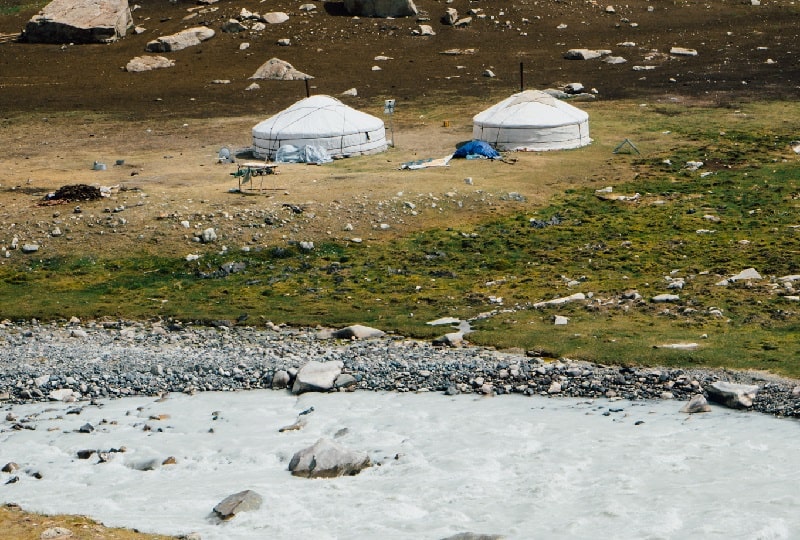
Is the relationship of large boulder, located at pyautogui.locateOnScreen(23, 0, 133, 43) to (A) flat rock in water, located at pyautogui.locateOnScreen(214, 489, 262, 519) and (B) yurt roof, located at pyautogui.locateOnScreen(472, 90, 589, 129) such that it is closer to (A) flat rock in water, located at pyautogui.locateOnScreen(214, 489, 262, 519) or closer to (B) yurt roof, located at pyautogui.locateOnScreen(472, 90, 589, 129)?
(B) yurt roof, located at pyautogui.locateOnScreen(472, 90, 589, 129)

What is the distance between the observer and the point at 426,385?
16672mm

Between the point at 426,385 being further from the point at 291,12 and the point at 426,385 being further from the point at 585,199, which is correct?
the point at 291,12

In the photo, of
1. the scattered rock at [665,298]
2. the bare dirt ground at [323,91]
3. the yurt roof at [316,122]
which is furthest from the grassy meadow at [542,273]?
the yurt roof at [316,122]

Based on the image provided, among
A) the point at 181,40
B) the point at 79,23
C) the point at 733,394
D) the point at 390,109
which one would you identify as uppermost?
the point at 79,23

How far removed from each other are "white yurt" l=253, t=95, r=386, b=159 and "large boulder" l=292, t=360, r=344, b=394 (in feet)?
47.8

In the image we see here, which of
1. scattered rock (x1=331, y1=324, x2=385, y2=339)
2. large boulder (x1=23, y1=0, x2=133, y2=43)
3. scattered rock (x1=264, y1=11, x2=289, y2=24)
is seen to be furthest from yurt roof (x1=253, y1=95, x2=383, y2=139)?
large boulder (x1=23, y1=0, x2=133, y2=43)

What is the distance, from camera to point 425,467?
14586 millimetres

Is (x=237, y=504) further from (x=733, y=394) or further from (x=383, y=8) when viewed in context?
(x=383, y=8)

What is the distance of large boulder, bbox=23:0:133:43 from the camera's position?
50469mm

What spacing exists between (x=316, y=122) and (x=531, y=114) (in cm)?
548

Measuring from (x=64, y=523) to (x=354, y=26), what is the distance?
132 ft

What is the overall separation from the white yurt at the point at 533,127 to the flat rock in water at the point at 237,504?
19.2 m

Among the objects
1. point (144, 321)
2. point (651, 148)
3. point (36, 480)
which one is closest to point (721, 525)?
point (36, 480)

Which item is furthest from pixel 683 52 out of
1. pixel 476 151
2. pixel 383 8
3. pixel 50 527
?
pixel 50 527
